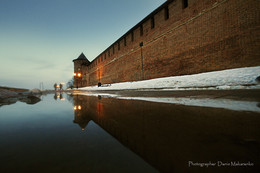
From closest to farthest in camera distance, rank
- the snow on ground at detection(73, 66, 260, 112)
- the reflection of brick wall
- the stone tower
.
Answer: the snow on ground at detection(73, 66, 260, 112)
the reflection of brick wall
the stone tower

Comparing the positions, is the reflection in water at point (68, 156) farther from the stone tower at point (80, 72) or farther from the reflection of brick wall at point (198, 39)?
the stone tower at point (80, 72)

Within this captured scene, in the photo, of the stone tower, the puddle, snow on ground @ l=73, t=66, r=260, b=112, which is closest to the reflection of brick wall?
snow on ground @ l=73, t=66, r=260, b=112

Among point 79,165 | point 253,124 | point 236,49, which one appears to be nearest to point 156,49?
point 236,49

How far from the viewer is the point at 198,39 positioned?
8008mm

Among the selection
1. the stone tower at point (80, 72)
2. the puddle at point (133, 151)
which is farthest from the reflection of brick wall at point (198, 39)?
the stone tower at point (80, 72)

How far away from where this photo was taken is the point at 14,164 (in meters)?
0.50

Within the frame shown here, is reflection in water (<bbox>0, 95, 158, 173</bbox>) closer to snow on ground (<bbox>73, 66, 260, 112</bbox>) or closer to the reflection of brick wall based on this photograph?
snow on ground (<bbox>73, 66, 260, 112</bbox>)

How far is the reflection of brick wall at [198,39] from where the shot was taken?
6114mm

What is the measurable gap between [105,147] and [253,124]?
4.00 feet

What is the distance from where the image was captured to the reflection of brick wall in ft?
20.1

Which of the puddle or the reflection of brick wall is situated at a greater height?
the reflection of brick wall

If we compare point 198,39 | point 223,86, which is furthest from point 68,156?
point 198,39

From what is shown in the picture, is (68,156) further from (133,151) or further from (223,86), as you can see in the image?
(223,86)

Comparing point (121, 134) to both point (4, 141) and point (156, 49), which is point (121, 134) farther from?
point (156, 49)
